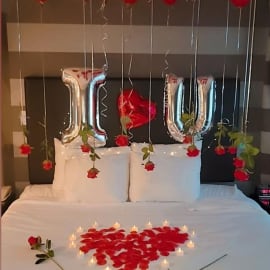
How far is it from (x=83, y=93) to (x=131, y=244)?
1.16 meters

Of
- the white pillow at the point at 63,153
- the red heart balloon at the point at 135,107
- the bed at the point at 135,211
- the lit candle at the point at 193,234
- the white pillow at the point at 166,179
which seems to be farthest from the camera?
the red heart balloon at the point at 135,107

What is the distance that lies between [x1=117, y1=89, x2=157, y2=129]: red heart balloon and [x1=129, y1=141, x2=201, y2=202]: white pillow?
0.33m

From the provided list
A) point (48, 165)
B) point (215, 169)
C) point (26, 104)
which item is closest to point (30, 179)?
point (26, 104)

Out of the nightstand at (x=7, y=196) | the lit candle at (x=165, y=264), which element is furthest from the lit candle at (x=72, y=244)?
the nightstand at (x=7, y=196)

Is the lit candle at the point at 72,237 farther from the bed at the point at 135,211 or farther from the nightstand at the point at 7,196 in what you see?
the nightstand at the point at 7,196

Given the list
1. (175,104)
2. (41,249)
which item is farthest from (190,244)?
(175,104)

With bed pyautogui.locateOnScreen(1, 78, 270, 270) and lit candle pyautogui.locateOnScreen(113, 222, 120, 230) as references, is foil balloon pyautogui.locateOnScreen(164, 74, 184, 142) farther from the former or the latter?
lit candle pyautogui.locateOnScreen(113, 222, 120, 230)

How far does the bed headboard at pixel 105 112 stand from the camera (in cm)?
312

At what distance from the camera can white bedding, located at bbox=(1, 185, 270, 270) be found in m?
2.08

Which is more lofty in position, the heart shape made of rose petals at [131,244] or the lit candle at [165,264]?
the lit candle at [165,264]

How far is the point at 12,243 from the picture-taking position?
2.29m

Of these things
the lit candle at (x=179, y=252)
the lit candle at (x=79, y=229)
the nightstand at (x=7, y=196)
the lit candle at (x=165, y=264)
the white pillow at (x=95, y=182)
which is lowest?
the nightstand at (x=7, y=196)

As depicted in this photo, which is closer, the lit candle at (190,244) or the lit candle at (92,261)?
the lit candle at (92,261)

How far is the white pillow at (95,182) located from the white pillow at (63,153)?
0.36 feet
